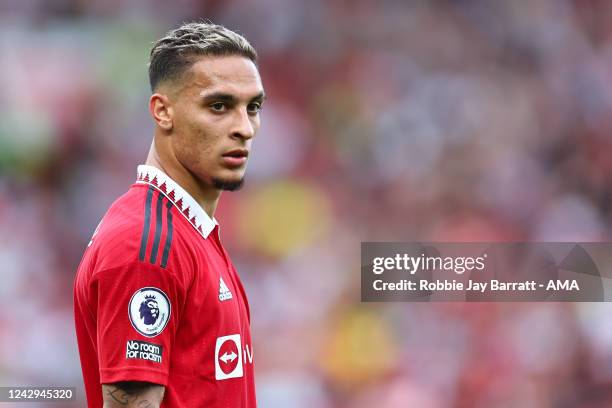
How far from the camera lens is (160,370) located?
1.62 metres

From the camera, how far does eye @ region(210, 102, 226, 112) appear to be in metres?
1.86

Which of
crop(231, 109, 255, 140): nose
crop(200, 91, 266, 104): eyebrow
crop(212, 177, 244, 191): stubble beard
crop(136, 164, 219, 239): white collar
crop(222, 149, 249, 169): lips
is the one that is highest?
crop(200, 91, 266, 104): eyebrow

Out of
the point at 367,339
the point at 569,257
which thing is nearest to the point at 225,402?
the point at 367,339

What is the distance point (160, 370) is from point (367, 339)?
337cm

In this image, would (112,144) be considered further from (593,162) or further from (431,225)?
(593,162)

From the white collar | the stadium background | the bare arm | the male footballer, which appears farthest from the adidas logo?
the stadium background

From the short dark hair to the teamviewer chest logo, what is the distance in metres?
0.57

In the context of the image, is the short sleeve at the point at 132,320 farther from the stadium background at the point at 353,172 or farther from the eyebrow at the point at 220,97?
the stadium background at the point at 353,172

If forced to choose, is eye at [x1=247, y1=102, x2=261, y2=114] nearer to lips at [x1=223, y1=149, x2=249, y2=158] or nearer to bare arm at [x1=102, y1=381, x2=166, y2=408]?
lips at [x1=223, y1=149, x2=249, y2=158]

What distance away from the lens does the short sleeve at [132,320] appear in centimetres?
159

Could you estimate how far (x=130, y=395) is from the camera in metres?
1.60

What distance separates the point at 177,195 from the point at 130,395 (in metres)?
0.46

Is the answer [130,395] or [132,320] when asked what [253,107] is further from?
[130,395]

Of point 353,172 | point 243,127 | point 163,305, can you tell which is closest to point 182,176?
point 243,127
